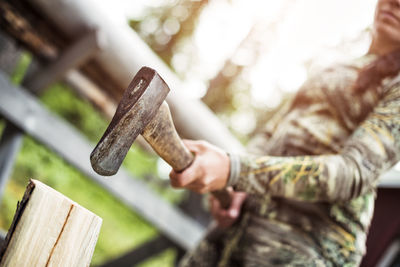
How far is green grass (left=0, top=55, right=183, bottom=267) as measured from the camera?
4.82 m

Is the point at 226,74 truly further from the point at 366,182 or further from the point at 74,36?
the point at 366,182

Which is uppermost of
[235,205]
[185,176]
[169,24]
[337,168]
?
[185,176]

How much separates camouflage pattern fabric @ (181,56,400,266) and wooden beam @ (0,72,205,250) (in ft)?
4.21

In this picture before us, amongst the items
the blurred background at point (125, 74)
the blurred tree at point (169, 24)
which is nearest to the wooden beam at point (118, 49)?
the blurred background at point (125, 74)

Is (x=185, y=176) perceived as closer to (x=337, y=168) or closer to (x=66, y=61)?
(x=337, y=168)

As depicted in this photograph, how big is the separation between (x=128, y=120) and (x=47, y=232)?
33 centimetres

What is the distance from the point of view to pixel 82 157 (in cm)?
263

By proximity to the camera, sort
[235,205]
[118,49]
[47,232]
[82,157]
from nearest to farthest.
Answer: [47,232], [235,205], [118,49], [82,157]

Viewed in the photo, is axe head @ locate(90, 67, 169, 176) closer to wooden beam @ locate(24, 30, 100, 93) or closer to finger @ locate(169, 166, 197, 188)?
finger @ locate(169, 166, 197, 188)

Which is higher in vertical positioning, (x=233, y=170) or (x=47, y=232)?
(x=47, y=232)

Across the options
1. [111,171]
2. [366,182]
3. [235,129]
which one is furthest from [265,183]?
[235,129]

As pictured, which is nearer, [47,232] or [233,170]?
[47,232]

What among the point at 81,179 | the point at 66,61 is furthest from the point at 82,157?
the point at 81,179

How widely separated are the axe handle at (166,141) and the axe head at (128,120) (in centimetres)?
7
